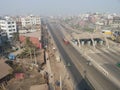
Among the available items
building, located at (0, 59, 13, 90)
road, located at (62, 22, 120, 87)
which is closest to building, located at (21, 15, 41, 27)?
road, located at (62, 22, 120, 87)

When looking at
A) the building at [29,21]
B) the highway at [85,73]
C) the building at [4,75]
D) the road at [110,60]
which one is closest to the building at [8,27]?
the highway at [85,73]

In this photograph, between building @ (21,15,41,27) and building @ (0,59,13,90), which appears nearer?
building @ (0,59,13,90)

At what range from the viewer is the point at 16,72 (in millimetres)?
24578

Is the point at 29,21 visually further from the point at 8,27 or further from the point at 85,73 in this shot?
the point at 85,73

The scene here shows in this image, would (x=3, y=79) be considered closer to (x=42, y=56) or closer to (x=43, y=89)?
(x=43, y=89)

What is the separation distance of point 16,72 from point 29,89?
5.42m

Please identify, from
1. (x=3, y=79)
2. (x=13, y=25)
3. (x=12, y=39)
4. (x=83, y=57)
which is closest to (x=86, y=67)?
(x=83, y=57)

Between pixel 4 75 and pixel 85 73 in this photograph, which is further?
pixel 85 73

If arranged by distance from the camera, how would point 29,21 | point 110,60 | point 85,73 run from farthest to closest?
point 29,21
point 110,60
point 85,73

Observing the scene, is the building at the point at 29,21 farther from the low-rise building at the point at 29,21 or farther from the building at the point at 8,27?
the building at the point at 8,27

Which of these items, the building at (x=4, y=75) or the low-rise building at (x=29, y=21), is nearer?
the building at (x=4, y=75)

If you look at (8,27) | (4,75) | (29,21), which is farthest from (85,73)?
(29,21)

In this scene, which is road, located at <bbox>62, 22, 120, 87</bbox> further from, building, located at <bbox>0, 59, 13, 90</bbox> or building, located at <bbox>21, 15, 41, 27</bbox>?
building, located at <bbox>21, 15, 41, 27</bbox>

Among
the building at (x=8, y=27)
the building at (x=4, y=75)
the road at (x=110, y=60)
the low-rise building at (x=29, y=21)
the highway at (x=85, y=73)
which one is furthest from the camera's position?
the low-rise building at (x=29, y=21)
